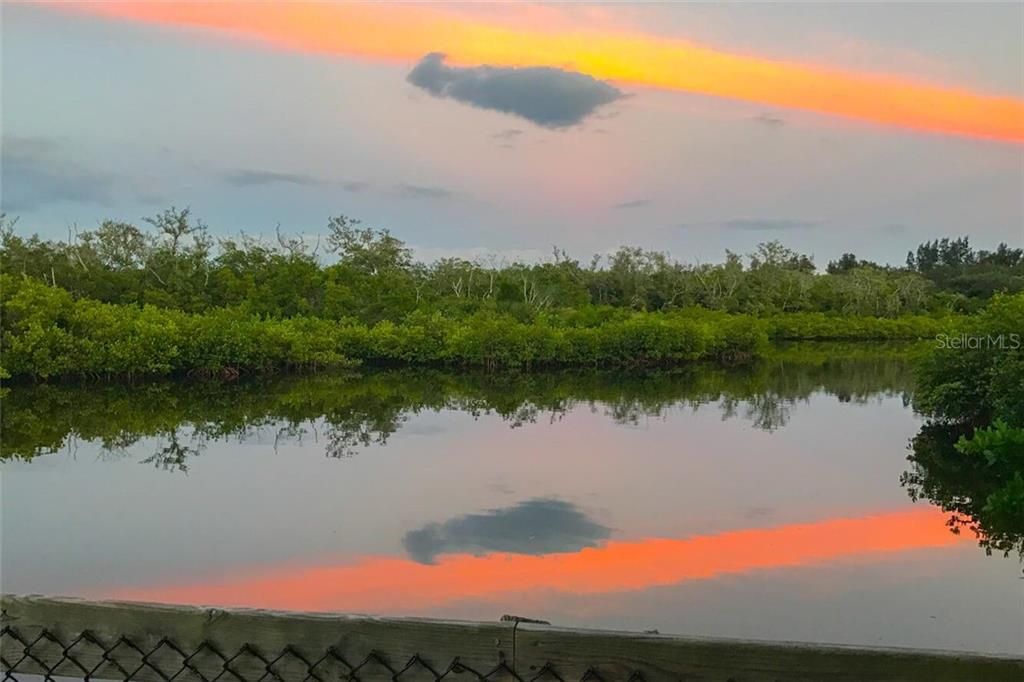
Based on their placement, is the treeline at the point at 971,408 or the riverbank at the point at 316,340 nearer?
the treeline at the point at 971,408

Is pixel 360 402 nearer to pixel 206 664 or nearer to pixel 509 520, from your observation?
pixel 509 520

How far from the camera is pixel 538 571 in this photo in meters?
6.49

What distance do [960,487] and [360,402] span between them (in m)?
11.1

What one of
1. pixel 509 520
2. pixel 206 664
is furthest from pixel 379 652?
pixel 509 520

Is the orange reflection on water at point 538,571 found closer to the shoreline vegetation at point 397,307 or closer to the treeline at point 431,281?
the shoreline vegetation at point 397,307

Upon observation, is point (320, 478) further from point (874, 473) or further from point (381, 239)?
point (381, 239)

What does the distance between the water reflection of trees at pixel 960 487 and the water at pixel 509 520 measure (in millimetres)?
189

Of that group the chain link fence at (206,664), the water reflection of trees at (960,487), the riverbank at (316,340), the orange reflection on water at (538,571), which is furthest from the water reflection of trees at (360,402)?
the chain link fence at (206,664)

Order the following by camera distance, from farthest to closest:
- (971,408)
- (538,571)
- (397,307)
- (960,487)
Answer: (397,307) < (971,408) < (960,487) < (538,571)

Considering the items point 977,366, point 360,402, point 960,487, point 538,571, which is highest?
point 977,366

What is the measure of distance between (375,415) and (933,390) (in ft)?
29.8

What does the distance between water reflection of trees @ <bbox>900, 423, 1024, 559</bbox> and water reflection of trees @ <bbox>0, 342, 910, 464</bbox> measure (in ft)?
9.48

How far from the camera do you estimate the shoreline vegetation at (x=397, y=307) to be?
19.3 meters

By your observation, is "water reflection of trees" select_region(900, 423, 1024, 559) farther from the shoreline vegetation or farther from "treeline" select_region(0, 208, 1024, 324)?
"treeline" select_region(0, 208, 1024, 324)
